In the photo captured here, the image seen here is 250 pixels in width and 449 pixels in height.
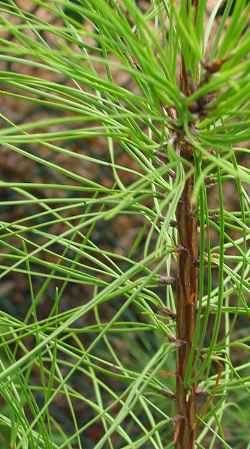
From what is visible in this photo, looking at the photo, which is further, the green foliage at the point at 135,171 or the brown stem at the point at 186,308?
the brown stem at the point at 186,308

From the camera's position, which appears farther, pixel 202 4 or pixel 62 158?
pixel 62 158

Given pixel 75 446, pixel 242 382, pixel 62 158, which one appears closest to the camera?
pixel 242 382

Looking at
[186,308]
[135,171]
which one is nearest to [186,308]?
[186,308]

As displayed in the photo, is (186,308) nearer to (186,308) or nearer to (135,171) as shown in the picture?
(186,308)

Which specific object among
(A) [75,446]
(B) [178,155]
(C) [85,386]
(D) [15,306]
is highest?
(B) [178,155]

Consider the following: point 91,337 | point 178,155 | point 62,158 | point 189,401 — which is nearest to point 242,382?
point 189,401

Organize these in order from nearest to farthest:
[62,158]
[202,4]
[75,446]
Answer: [202,4], [75,446], [62,158]

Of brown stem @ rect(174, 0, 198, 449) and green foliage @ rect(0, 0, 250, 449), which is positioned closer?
green foliage @ rect(0, 0, 250, 449)

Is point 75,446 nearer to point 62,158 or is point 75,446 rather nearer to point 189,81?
point 62,158

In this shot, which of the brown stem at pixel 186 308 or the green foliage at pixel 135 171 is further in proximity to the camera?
the brown stem at pixel 186 308

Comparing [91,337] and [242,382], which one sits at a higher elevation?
[242,382]

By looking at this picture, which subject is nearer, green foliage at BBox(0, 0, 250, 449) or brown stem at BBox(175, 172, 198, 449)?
green foliage at BBox(0, 0, 250, 449)
